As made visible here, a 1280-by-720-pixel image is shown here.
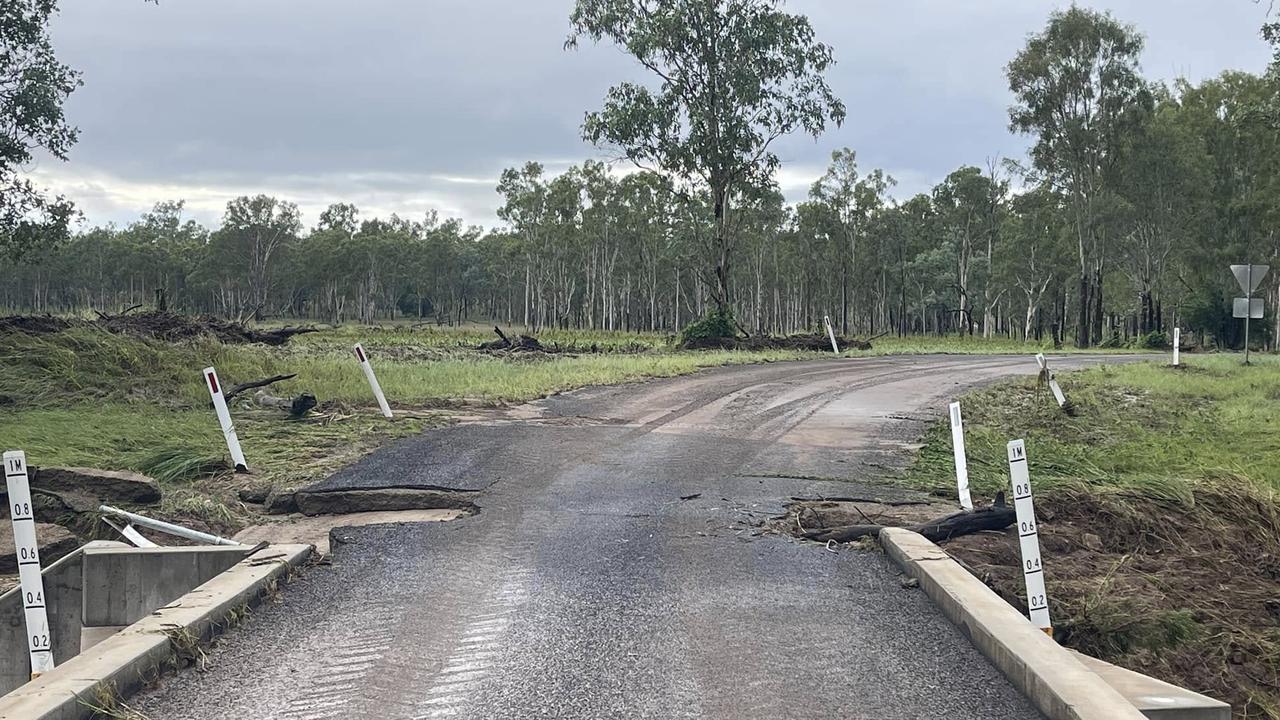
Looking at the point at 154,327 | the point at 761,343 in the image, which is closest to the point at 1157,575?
the point at 154,327

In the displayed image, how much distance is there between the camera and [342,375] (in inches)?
695

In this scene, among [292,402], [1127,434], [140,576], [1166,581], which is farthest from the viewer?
[292,402]

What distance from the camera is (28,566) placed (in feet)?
17.4

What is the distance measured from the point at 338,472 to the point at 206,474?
1.40 metres

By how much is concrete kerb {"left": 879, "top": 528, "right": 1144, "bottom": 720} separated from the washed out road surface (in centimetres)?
10

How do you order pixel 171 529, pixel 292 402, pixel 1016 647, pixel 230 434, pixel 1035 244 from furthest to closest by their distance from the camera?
pixel 1035 244, pixel 292 402, pixel 230 434, pixel 171 529, pixel 1016 647

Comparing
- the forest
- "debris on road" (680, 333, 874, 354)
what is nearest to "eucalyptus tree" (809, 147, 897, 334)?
the forest

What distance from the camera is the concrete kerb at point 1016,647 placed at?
3.88 m

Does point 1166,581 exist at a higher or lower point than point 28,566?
lower

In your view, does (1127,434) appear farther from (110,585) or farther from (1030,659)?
(110,585)

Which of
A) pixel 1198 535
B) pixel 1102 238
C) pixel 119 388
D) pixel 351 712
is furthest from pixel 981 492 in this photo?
pixel 1102 238

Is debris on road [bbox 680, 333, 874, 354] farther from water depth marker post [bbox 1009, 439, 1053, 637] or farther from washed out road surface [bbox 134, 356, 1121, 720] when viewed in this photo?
water depth marker post [bbox 1009, 439, 1053, 637]

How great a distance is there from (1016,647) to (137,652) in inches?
158

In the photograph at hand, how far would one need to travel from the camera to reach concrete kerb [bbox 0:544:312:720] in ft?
12.7
